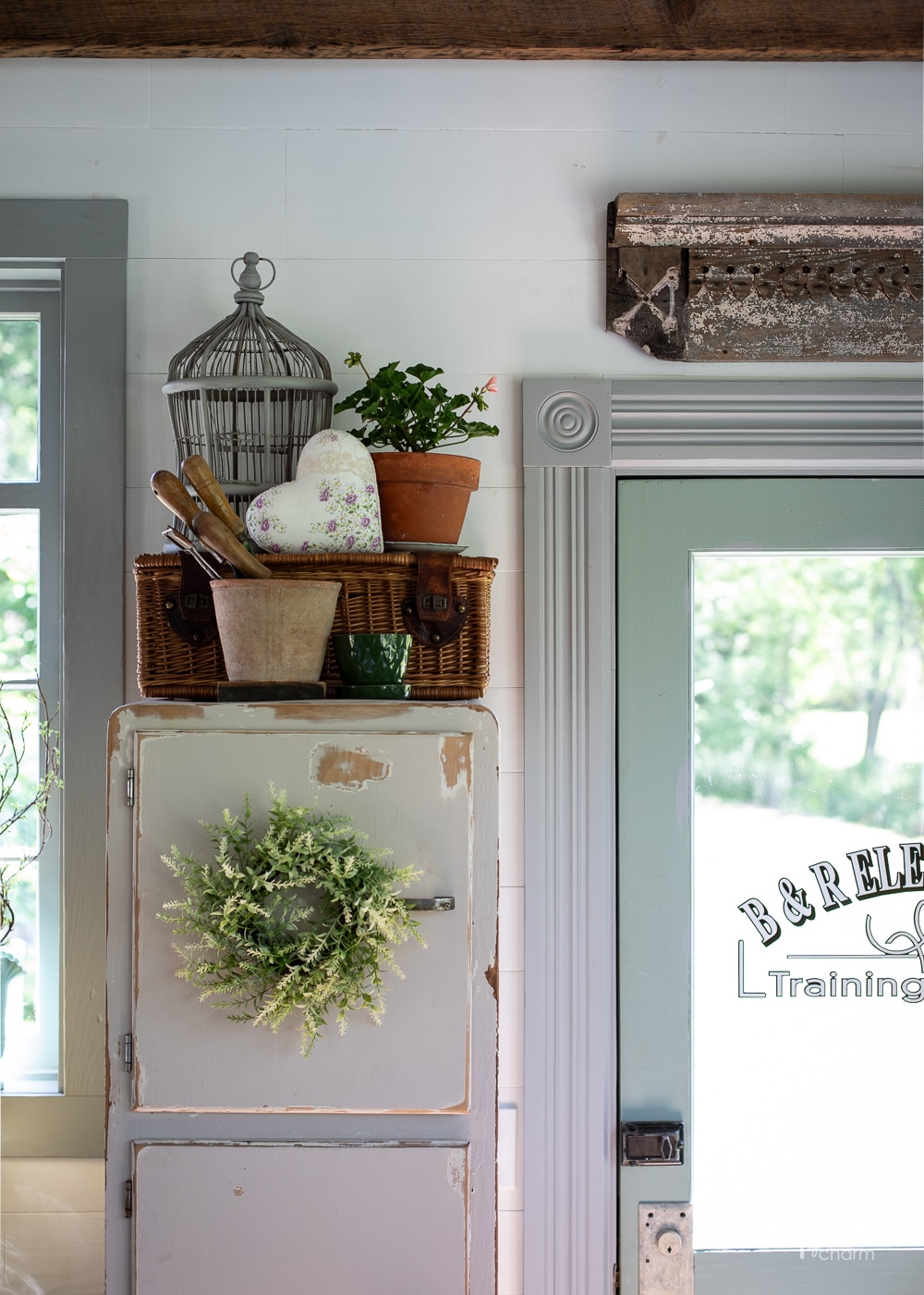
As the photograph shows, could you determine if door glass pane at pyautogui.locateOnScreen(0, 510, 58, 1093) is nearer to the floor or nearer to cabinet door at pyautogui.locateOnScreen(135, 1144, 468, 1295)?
the floor

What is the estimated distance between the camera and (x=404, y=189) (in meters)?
→ 1.75

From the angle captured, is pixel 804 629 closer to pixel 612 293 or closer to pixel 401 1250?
pixel 612 293

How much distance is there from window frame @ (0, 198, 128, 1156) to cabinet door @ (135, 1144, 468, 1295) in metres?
0.48

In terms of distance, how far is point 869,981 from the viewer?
1762 millimetres

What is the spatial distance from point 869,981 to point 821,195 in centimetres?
134

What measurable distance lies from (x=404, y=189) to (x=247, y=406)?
0.52 metres

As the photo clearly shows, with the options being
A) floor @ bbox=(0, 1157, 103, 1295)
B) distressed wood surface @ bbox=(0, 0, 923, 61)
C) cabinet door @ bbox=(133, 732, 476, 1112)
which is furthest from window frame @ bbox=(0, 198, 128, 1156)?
cabinet door @ bbox=(133, 732, 476, 1112)

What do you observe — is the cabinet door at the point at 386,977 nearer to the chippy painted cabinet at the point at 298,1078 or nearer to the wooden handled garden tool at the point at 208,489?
the chippy painted cabinet at the point at 298,1078

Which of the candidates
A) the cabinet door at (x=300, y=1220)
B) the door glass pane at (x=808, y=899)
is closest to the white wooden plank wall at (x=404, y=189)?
the door glass pane at (x=808, y=899)

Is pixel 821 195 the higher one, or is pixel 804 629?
pixel 821 195

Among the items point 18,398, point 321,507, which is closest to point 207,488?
point 321,507

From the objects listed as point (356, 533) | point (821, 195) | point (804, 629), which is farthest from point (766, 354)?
point (356, 533)

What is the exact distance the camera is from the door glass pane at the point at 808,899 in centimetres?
175

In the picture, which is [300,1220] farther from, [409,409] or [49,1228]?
[409,409]
